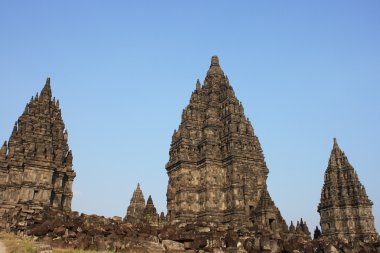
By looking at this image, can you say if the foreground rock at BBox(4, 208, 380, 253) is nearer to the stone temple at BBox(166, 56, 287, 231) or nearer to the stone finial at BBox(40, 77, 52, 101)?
the stone temple at BBox(166, 56, 287, 231)

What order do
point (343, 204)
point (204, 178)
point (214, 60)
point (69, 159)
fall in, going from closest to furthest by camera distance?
1. point (69, 159)
2. point (204, 178)
3. point (343, 204)
4. point (214, 60)

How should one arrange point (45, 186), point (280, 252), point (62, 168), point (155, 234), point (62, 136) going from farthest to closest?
point (62, 136) → point (62, 168) → point (45, 186) → point (155, 234) → point (280, 252)

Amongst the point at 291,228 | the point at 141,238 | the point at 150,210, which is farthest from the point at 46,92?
the point at 291,228

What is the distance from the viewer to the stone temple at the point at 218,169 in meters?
40.2

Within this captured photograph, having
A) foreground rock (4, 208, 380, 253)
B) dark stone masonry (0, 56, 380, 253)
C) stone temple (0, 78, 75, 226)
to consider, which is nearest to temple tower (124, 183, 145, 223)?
dark stone masonry (0, 56, 380, 253)

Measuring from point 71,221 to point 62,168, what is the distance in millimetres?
19297

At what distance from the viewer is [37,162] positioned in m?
36.7

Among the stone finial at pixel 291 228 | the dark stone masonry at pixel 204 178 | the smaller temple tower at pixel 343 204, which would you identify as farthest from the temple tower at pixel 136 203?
the smaller temple tower at pixel 343 204

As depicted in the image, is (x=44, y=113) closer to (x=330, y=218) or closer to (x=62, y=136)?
(x=62, y=136)

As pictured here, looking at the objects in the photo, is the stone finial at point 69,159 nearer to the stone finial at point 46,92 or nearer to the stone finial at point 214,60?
the stone finial at point 46,92

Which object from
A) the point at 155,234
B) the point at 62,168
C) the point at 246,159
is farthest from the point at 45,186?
the point at 246,159

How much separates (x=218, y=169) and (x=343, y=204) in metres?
22.0

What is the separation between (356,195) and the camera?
5181 centimetres

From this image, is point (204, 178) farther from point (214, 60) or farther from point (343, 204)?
point (343, 204)
